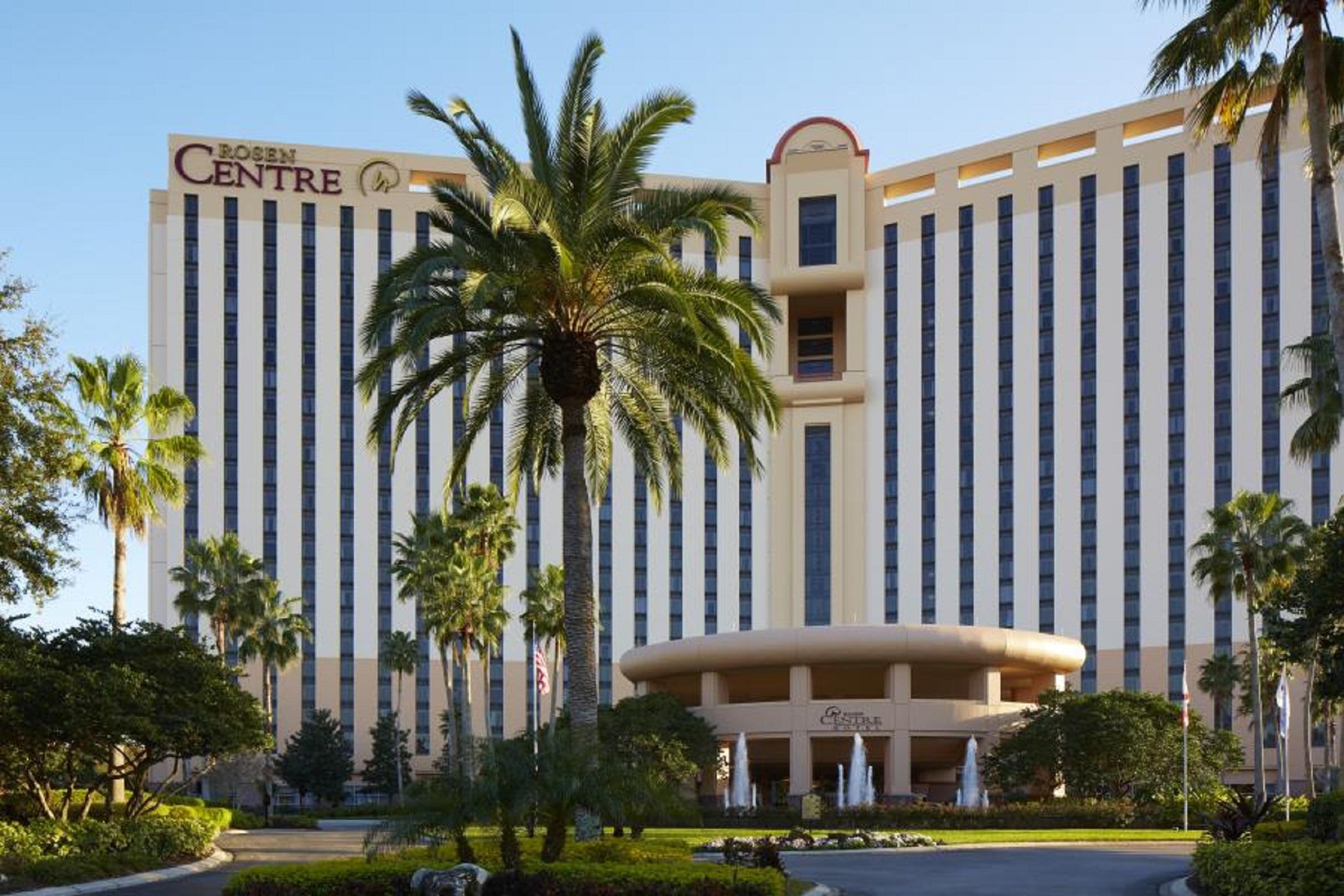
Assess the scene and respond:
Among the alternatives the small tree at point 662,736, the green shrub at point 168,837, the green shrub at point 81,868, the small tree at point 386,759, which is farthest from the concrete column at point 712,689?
the green shrub at point 81,868

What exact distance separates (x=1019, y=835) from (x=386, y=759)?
61.8 meters

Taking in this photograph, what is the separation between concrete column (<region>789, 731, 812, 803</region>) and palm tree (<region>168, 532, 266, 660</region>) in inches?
1076

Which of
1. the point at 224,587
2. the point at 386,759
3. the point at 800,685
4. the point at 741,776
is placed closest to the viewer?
the point at 741,776

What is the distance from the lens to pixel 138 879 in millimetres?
34094

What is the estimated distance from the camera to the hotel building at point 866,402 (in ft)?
352

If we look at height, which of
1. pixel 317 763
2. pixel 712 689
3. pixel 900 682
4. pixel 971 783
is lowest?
pixel 317 763

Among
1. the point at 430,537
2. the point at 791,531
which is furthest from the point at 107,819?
the point at 791,531

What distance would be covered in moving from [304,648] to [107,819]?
3025 inches

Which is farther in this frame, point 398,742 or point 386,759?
point 386,759

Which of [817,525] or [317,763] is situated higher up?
[817,525]

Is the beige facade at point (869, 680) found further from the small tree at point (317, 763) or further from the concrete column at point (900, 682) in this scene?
the small tree at point (317, 763)

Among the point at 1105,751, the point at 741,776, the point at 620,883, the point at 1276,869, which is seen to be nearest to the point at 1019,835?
the point at 1105,751

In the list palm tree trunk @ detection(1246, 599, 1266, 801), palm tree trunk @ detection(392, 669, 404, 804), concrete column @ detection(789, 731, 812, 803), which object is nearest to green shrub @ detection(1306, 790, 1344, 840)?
palm tree trunk @ detection(1246, 599, 1266, 801)

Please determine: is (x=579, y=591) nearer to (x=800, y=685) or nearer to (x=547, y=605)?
(x=800, y=685)
